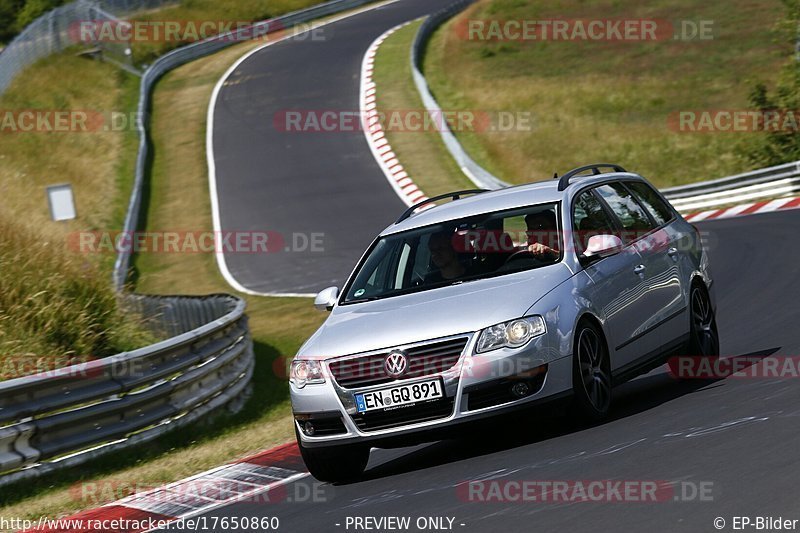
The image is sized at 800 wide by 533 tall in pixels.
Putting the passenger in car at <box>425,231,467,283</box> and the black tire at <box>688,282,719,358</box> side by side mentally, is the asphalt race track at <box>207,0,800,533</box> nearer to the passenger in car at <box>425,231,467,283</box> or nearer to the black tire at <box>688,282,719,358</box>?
the black tire at <box>688,282,719,358</box>

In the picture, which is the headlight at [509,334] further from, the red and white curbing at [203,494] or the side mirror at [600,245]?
the red and white curbing at [203,494]

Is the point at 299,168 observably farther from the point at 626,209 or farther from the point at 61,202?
the point at 626,209

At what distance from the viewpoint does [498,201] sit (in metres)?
9.25

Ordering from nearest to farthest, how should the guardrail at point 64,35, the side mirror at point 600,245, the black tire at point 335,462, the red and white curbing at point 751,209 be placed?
the black tire at point 335,462, the side mirror at point 600,245, the red and white curbing at point 751,209, the guardrail at point 64,35

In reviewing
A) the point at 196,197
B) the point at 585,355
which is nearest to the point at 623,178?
the point at 585,355

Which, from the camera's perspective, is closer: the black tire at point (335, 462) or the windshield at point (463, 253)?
the black tire at point (335, 462)

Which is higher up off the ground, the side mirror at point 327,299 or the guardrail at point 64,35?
the guardrail at point 64,35

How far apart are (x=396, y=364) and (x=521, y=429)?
5.27 ft

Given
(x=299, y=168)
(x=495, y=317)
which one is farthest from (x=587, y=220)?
(x=299, y=168)

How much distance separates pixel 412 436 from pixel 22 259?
302 inches

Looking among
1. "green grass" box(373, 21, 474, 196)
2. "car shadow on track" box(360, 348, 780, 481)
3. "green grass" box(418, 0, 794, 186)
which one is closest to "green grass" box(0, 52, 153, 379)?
"car shadow on track" box(360, 348, 780, 481)

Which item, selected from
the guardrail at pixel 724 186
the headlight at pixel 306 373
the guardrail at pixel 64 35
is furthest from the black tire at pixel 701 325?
the guardrail at pixel 64 35

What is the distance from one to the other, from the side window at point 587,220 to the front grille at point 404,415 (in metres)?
1.73

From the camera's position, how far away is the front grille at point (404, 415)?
25.2 feet
